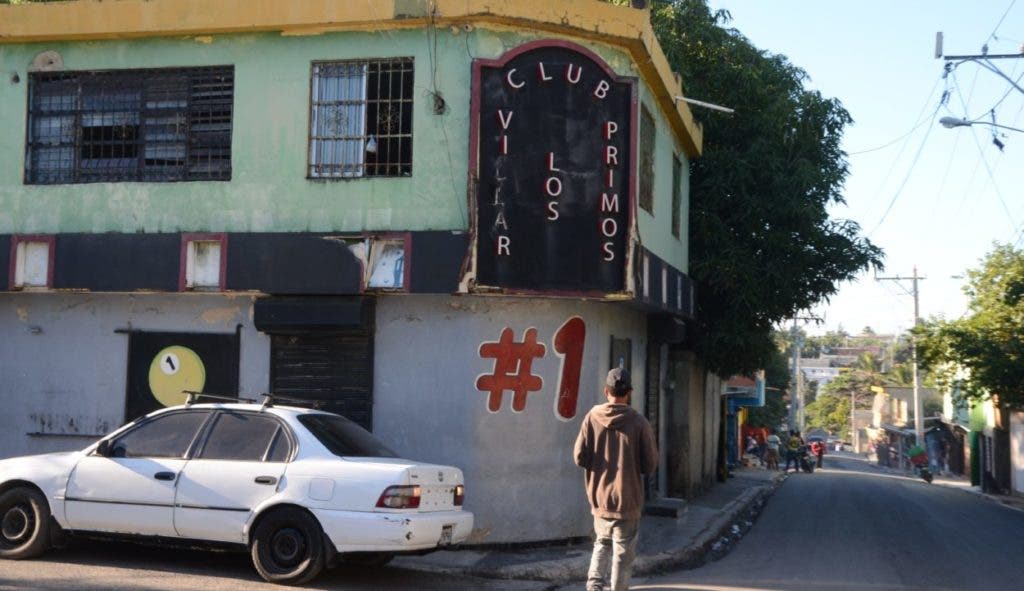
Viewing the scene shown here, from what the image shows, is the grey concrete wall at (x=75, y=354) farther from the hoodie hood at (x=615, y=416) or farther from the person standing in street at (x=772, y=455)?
the person standing in street at (x=772, y=455)

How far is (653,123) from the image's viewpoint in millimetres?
14867

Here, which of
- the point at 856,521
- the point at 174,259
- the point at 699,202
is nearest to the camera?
the point at 174,259

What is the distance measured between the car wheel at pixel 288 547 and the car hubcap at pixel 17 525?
2220mm

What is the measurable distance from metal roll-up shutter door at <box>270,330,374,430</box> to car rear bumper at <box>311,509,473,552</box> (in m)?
3.41

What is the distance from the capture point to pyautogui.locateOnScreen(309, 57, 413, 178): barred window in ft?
40.6

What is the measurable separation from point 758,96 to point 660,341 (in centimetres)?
587

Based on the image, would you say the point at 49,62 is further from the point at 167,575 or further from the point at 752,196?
the point at 752,196

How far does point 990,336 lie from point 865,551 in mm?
13445

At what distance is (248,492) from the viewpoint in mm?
9133

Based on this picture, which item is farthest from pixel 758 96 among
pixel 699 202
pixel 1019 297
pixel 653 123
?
pixel 1019 297

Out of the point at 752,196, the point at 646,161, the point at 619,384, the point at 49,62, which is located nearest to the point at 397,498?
the point at 619,384

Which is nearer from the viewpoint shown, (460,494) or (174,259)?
(460,494)

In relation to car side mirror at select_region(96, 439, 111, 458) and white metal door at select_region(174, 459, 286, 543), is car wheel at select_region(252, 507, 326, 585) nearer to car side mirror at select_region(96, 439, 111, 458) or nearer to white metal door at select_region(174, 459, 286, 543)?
white metal door at select_region(174, 459, 286, 543)

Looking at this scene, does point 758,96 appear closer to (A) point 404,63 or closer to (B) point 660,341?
(B) point 660,341
